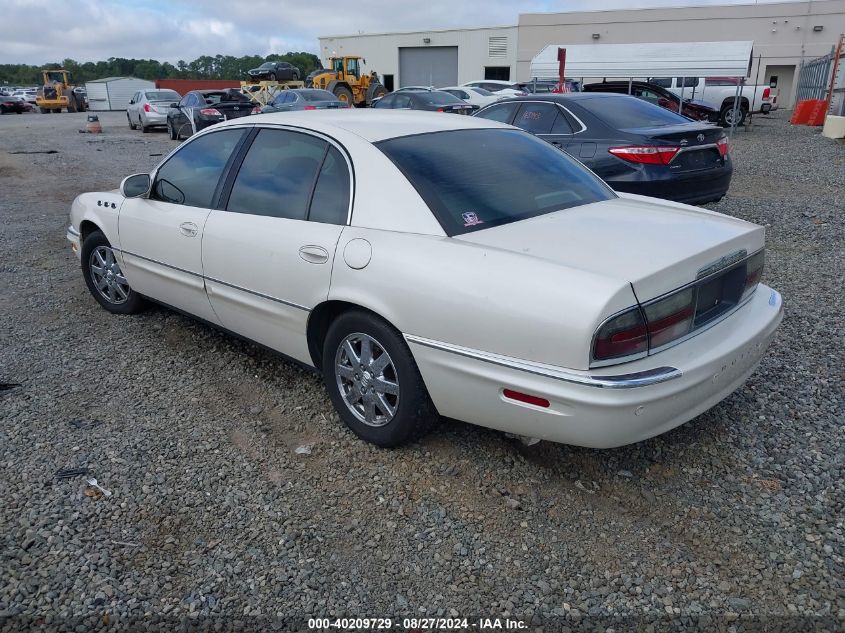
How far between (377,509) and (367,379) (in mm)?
627

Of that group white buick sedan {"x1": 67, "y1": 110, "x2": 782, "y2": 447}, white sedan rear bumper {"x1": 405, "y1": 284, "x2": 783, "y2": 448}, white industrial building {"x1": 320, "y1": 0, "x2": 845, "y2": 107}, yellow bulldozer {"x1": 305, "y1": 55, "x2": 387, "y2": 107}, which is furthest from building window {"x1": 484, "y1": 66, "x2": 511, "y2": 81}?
white sedan rear bumper {"x1": 405, "y1": 284, "x2": 783, "y2": 448}

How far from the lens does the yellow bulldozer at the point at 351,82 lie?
30.8m

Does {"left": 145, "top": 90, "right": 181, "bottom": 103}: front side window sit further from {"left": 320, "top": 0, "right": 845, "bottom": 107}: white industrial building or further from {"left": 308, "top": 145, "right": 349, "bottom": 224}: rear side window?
{"left": 320, "top": 0, "right": 845, "bottom": 107}: white industrial building

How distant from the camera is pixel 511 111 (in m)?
7.98

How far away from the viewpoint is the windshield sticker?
2949mm

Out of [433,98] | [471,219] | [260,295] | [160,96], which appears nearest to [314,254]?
[260,295]

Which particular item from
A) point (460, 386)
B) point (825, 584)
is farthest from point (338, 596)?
point (825, 584)

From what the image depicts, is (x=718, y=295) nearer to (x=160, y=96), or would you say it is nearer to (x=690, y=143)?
(x=690, y=143)

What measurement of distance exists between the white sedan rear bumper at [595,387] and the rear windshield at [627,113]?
178 inches

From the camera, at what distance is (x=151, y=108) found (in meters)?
22.9

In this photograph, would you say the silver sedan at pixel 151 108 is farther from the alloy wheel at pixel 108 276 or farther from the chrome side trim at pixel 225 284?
the chrome side trim at pixel 225 284

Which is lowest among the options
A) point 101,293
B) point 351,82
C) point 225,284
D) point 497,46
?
point 101,293

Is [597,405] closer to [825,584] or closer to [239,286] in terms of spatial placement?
[825,584]

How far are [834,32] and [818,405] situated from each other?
145 feet
